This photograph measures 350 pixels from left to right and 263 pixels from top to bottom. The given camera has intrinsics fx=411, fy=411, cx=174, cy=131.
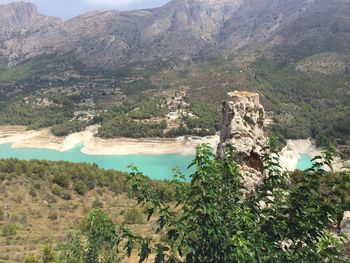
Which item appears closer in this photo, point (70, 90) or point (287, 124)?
point (287, 124)

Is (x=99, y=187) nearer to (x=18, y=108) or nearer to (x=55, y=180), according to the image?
(x=55, y=180)

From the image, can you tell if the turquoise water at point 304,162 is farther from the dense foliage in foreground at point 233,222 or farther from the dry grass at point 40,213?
the dense foliage in foreground at point 233,222

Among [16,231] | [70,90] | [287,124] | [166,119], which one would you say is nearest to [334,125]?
[287,124]

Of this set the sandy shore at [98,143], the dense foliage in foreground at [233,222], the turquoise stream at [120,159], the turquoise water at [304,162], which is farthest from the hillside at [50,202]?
the sandy shore at [98,143]

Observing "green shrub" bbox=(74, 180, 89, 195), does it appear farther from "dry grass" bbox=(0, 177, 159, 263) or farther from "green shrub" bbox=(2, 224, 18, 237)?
"green shrub" bbox=(2, 224, 18, 237)

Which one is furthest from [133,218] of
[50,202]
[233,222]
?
[233,222]

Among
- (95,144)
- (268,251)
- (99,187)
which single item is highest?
(268,251)

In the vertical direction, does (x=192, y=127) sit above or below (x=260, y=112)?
below

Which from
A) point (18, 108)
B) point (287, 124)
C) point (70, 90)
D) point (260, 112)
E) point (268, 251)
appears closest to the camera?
point (268, 251)
